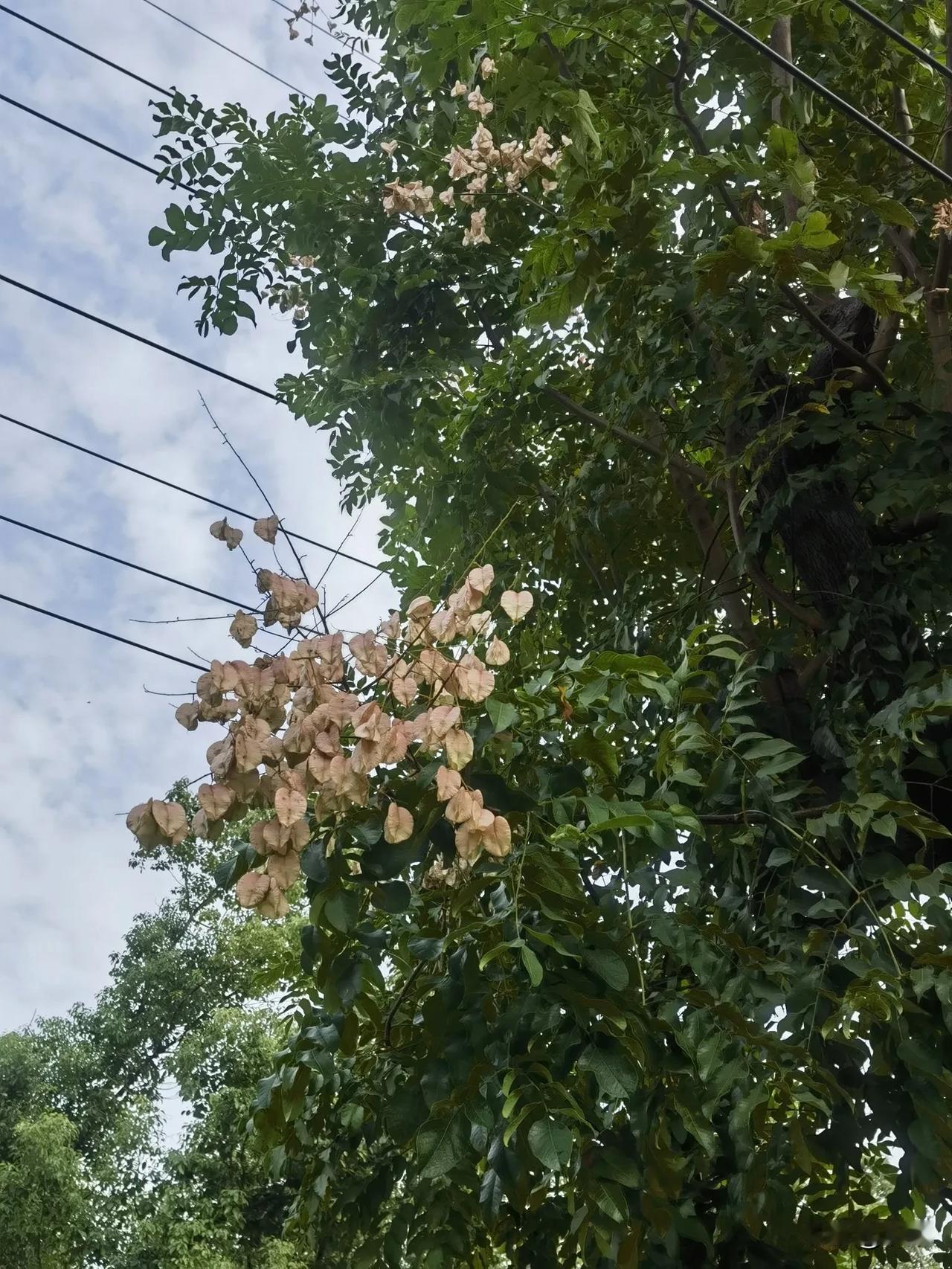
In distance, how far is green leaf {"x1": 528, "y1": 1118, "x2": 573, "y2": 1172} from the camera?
1333 mm

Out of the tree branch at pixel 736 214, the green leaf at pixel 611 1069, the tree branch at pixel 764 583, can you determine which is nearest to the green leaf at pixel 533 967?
the green leaf at pixel 611 1069

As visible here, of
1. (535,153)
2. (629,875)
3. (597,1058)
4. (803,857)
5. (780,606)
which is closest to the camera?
(597,1058)

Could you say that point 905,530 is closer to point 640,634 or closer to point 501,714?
point 640,634

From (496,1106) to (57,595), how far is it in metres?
1.99

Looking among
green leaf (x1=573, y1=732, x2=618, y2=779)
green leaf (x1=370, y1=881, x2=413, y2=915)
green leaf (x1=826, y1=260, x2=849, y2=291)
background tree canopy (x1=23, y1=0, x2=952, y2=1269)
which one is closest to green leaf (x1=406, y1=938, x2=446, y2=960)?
background tree canopy (x1=23, y1=0, x2=952, y2=1269)

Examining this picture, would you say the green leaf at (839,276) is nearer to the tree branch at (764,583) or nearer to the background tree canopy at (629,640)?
the background tree canopy at (629,640)

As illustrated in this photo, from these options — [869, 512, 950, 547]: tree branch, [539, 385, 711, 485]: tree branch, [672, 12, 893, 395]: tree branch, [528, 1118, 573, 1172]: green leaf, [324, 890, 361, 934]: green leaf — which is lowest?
[528, 1118, 573, 1172]: green leaf

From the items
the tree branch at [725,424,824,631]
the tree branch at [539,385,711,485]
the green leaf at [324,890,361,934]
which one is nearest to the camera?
the green leaf at [324,890,361,934]

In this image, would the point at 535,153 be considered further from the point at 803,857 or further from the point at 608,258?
the point at 803,857

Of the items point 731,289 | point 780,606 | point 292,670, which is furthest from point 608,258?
point 292,670

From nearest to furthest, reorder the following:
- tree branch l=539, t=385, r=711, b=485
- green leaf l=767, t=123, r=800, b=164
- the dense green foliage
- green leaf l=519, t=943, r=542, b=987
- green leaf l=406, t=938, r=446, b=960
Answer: green leaf l=519, t=943, r=542, b=987 → the dense green foliage → green leaf l=406, t=938, r=446, b=960 → green leaf l=767, t=123, r=800, b=164 → tree branch l=539, t=385, r=711, b=485

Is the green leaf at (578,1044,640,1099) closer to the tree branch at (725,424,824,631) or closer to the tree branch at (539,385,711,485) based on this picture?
the tree branch at (725,424,824,631)

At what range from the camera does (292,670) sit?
153 cm

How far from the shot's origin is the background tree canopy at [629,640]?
5.11ft
